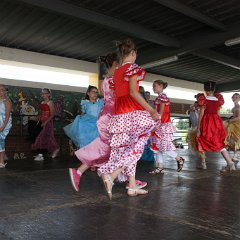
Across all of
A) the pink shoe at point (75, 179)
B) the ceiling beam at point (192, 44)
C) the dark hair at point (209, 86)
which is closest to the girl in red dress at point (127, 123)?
the pink shoe at point (75, 179)

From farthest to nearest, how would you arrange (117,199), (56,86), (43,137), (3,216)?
(56,86), (43,137), (117,199), (3,216)

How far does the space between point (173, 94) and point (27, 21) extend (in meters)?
9.41

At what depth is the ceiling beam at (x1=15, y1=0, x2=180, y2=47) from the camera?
6277 millimetres

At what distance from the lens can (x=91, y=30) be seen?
849 cm

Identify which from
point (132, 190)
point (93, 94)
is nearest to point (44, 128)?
point (93, 94)

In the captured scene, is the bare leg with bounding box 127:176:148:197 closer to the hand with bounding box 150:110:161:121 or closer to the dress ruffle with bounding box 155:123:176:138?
the hand with bounding box 150:110:161:121

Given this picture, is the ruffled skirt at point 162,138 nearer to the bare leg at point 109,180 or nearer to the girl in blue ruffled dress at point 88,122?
the girl in blue ruffled dress at point 88,122

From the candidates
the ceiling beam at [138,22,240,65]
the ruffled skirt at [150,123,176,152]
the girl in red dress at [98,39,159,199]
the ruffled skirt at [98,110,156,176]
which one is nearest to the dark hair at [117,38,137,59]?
the girl in red dress at [98,39,159,199]

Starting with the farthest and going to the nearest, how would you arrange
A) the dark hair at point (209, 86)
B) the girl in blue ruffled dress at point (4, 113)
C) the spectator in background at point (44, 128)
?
the spectator in background at point (44, 128), the girl in blue ruffled dress at point (4, 113), the dark hair at point (209, 86)

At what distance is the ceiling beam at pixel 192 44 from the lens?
810 centimetres

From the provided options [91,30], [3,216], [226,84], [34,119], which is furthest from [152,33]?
[226,84]

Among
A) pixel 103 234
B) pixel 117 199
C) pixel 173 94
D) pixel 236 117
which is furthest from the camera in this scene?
pixel 173 94

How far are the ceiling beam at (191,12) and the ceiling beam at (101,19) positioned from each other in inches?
56.4

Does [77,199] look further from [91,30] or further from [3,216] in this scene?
[91,30]
